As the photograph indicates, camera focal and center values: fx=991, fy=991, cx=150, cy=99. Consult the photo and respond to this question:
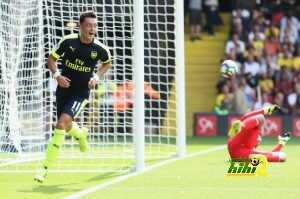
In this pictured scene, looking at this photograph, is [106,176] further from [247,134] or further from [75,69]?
[247,134]

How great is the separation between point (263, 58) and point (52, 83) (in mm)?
10226

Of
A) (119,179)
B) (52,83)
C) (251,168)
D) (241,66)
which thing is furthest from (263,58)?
(119,179)

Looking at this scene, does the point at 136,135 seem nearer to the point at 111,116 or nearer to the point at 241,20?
the point at 111,116

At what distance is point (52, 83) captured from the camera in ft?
51.2

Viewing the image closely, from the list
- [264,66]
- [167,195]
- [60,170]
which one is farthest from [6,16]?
[264,66]

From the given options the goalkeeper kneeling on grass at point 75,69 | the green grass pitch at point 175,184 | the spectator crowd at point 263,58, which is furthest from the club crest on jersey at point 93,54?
the spectator crowd at point 263,58

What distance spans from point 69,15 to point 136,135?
10.5 ft

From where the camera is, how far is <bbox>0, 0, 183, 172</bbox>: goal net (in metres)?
14.6

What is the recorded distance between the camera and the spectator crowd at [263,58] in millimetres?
23422

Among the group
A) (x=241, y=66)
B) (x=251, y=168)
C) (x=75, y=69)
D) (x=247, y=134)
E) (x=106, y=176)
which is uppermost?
(x=75, y=69)

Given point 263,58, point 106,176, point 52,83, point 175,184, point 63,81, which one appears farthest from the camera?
point 263,58

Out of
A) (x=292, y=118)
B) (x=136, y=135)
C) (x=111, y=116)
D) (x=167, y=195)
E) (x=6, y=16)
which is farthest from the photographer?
(x=292, y=118)

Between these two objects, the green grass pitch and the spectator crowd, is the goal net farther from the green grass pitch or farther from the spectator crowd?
the spectator crowd

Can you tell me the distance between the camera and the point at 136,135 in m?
12.5
